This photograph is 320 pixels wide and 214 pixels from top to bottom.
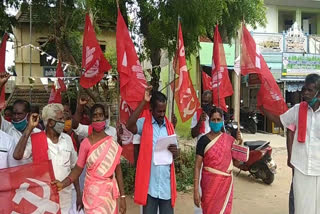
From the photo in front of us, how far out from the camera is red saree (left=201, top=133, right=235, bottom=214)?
11.9 ft

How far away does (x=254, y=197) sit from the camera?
21.0 ft

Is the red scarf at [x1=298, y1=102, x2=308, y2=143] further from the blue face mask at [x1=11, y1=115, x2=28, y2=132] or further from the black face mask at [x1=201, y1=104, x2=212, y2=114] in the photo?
the blue face mask at [x1=11, y1=115, x2=28, y2=132]

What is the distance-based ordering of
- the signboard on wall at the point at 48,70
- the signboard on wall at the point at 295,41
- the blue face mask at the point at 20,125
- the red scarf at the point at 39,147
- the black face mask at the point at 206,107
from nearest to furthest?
the red scarf at the point at 39,147 < the blue face mask at the point at 20,125 < the black face mask at the point at 206,107 < the signboard on wall at the point at 295,41 < the signboard on wall at the point at 48,70

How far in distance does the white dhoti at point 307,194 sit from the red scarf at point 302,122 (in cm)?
34

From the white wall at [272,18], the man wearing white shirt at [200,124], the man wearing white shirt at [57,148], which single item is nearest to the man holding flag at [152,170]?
the man wearing white shirt at [57,148]

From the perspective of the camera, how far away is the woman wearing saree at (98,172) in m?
3.10

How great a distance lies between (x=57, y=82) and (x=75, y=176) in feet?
14.1

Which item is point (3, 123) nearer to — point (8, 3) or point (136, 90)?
point (136, 90)

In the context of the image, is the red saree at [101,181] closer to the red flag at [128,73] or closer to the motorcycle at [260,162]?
the red flag at [128,73]

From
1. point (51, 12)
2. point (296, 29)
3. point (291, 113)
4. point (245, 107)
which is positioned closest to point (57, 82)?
point (51, 12)

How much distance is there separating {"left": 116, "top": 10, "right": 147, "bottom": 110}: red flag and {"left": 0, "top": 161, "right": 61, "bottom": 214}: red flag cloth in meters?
1.47

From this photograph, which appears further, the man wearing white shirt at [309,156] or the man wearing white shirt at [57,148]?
the man wearing white shirt at [309,156]

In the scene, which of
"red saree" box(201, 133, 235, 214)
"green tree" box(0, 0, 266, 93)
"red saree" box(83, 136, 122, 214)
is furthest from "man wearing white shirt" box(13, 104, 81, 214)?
"green tree" box(0, 0, 266, 93)

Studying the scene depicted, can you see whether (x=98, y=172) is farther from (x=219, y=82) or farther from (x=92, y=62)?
(x=219, y=82)
